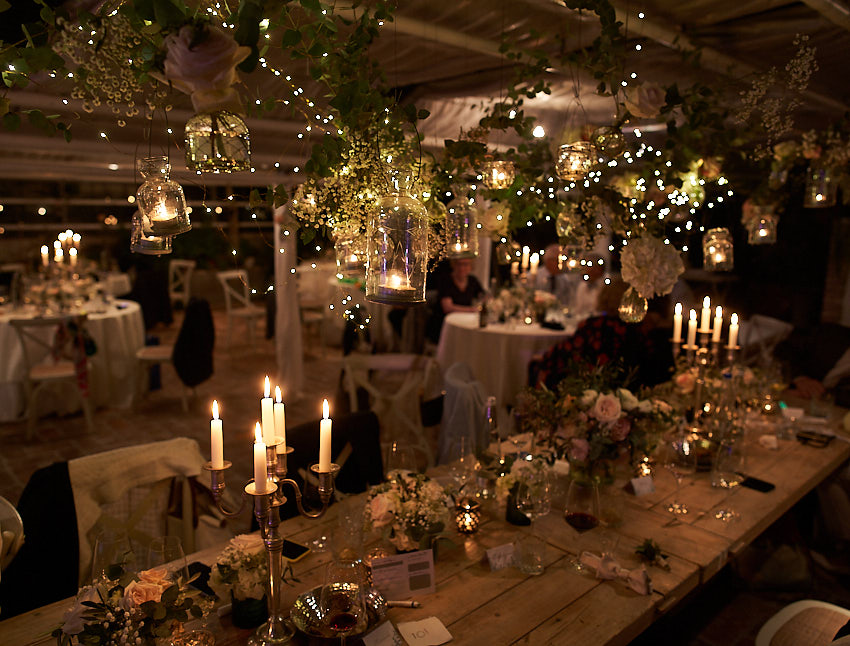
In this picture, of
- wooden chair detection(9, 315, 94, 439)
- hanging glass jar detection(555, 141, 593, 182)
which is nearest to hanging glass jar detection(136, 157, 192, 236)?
hanging glass jar detection(555, 141, 593, 182)

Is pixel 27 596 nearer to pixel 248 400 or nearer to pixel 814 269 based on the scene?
pixel 248 400

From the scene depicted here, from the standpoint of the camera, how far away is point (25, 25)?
4.54 feet

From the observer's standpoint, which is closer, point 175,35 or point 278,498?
point 175,35

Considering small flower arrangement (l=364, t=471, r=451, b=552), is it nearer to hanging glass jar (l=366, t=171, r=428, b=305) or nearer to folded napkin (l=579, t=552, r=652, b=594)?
folded napkin (l=579, t=552, r=652, b=594)

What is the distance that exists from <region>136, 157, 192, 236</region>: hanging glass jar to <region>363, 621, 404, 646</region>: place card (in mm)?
1071

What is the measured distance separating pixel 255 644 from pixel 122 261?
34.4ft

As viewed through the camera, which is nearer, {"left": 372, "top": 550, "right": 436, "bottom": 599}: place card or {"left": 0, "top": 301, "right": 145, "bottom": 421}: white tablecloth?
{"left": 372, "top": 550, "right": 436, "bottom": 599}: place card

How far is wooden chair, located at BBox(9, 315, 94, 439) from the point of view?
521 cm

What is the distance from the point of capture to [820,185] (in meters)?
3.33

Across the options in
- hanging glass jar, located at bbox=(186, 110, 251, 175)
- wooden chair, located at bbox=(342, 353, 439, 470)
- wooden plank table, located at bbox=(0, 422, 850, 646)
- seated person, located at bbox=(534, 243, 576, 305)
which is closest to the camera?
hanging glass jar, located at bbox=(186, 110, 251, 175)

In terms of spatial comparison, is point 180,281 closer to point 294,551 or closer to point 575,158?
point 294,551

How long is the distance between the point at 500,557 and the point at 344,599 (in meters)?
0.55

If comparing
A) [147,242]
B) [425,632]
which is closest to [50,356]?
[147,242]

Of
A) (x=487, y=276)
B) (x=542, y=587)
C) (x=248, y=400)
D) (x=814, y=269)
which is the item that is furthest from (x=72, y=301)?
(x=814, y=269)
